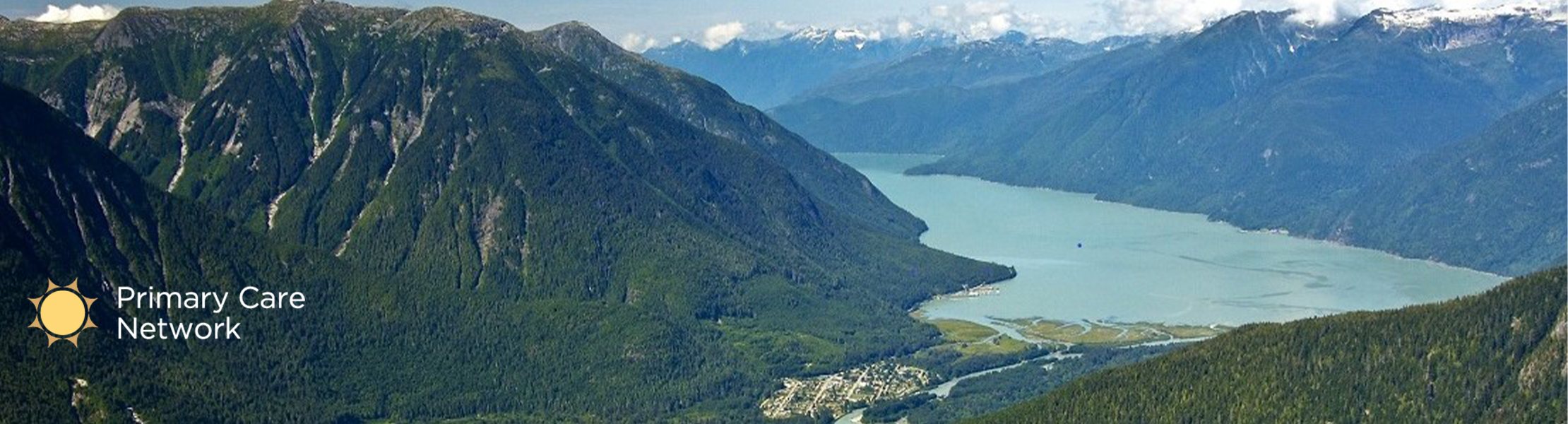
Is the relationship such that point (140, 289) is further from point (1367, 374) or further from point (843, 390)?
point (1367, 374)

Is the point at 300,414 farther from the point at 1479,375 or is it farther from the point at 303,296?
the point at 1479,375

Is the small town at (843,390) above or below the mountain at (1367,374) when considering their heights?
below

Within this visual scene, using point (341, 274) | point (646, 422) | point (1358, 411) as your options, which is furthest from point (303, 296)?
point (1358, 411)

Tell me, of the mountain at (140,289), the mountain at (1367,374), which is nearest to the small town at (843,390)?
the mountain at (1367,374)

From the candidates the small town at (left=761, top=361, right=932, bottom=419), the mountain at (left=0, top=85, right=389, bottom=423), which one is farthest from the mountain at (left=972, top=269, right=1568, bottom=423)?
Answer: the mountain at (left=0, top=85, right=389, bottom=423)

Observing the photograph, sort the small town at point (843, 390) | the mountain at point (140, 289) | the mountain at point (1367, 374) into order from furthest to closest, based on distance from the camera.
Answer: the small town at point (843, 390) → the mountain at point (140, 289) → the mountain at point (1367, 374)

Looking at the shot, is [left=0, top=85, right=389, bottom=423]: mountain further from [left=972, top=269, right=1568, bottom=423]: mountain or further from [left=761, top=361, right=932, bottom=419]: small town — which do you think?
[left=972, top=269, right=1568, bottom=423]: mountain

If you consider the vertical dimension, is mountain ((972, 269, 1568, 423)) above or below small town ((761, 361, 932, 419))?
above

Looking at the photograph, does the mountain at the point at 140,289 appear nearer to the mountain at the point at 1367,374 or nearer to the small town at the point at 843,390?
the small town at the point at 843,390
